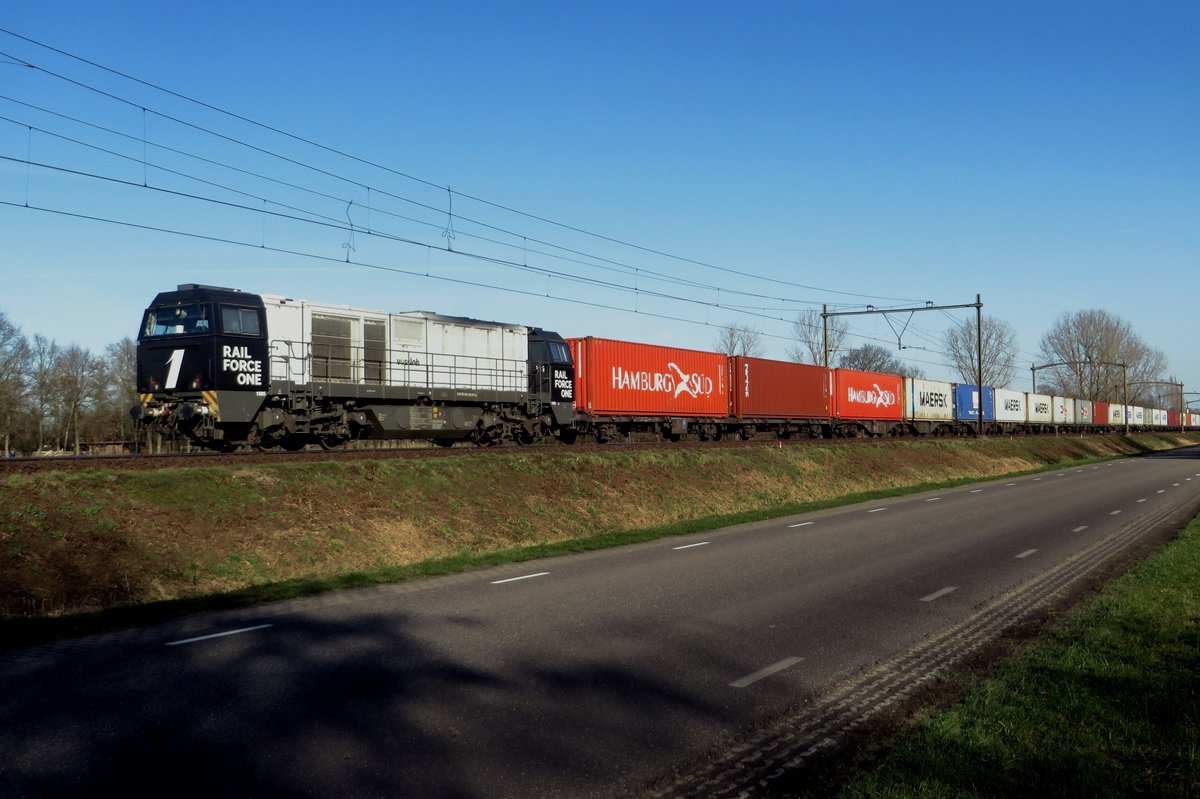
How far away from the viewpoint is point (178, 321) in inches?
802

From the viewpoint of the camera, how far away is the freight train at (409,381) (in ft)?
65.4

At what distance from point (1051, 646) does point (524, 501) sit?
13013 mm

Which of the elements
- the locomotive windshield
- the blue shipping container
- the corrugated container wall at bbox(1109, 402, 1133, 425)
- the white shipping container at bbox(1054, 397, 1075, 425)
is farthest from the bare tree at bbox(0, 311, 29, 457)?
the corrugated container wall at bbox(1109, 402, 1133, 425)

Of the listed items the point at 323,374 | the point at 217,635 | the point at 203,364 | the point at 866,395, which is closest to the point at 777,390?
the point at 866,395

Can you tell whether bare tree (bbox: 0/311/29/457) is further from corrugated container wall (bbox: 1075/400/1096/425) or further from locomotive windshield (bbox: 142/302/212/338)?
corrugated container wall (bbox: 1075/400/1096/425)

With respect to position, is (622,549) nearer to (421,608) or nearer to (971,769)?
(421,608)

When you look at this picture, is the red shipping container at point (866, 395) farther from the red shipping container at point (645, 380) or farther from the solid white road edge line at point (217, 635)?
the solid white road edge line at point (217, 635)

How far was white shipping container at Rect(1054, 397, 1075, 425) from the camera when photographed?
264 ft

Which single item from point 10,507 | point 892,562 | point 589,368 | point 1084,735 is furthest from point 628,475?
point 1084,735

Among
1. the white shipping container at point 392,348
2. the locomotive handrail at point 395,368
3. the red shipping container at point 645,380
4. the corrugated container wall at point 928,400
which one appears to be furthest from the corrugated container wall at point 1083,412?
the locomotive handrail at point 395,368

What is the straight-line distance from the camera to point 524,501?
19.9m

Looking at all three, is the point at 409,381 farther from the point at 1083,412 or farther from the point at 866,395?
the point at 1083,412

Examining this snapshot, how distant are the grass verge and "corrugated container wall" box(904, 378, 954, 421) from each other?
4831 centimetres

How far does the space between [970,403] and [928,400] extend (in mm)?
8227
